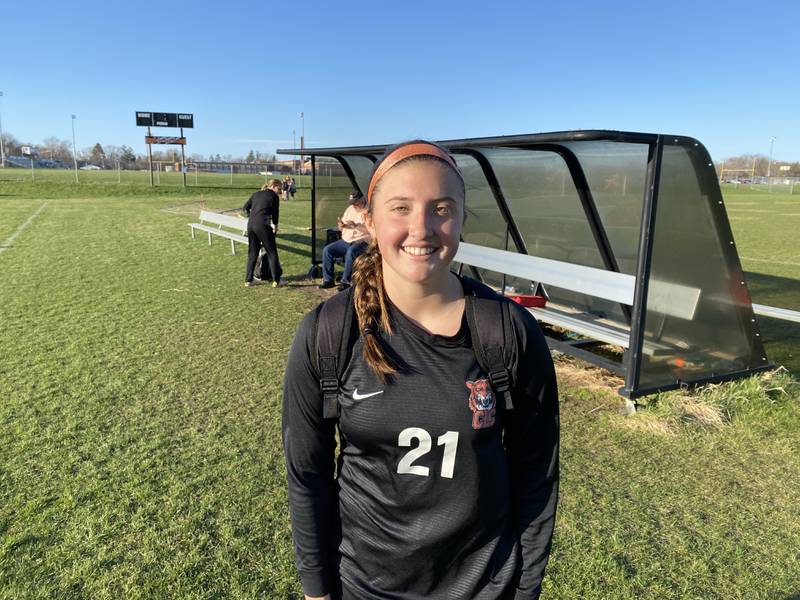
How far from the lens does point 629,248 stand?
234 inches

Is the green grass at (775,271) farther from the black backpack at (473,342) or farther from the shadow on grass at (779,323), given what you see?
the black backpack at (473,342)

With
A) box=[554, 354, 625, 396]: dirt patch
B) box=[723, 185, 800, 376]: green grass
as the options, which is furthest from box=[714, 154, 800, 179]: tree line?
box=[554, 354, 625, 396]: dirt patch

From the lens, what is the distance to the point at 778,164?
98.7 m

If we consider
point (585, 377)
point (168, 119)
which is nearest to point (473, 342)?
point (585, 377)

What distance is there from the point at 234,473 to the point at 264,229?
6.11 m

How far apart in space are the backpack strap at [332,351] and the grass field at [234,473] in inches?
68.1

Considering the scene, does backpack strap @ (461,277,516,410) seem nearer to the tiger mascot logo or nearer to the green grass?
the tiger mascot logo

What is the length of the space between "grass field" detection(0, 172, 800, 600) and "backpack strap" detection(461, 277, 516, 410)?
6.03 feet

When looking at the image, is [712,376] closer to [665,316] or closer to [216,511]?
[665,316]

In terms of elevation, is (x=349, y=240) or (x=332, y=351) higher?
(x=332, y=351)

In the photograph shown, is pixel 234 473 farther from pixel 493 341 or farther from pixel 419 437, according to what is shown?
pixel 493 341

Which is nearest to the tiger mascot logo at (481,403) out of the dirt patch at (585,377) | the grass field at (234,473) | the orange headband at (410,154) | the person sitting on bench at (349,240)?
the orange headband at (410,154)

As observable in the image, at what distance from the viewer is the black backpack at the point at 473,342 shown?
1.33 metres

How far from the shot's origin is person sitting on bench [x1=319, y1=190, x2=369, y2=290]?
841 centimetres
